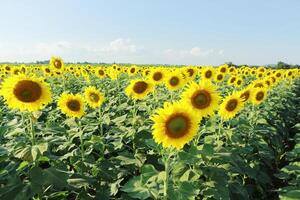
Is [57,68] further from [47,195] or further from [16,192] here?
[16,192]

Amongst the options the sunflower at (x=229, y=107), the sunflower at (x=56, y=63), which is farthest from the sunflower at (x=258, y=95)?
the sunflower at (x=56, y=63)

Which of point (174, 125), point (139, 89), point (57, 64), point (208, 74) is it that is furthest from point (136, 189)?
point (57, 64)

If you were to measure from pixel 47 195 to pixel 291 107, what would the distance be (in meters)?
10.5

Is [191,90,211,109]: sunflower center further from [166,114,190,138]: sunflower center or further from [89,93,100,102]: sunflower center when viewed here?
[89,93,100,102]: sunflower center


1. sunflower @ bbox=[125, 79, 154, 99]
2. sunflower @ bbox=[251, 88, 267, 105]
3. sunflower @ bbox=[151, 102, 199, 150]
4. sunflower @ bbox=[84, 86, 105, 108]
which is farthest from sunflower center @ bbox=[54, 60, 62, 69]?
sunflower @ bbox=[151, 102, 199, 150]

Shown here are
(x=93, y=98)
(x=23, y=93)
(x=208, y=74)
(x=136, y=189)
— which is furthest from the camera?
(x=208, y=74)

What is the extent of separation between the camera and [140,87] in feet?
25.2

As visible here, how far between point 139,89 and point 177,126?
3582 mm

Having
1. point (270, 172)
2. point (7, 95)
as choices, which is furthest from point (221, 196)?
point (270, 172)

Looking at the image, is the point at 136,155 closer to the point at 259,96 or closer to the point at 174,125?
the point at 174,125

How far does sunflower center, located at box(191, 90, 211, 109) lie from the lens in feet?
17.3

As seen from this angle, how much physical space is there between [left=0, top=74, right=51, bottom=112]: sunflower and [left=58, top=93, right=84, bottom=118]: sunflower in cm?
122

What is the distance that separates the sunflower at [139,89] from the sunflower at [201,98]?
2388 millimetres

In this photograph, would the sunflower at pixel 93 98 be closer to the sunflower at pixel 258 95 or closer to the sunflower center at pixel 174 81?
the sunflower center at pixel 174 81
